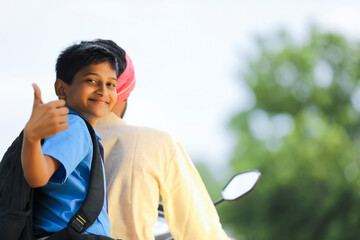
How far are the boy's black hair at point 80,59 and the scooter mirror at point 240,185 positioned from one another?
108 cm

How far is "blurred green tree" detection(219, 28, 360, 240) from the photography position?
2269 cm

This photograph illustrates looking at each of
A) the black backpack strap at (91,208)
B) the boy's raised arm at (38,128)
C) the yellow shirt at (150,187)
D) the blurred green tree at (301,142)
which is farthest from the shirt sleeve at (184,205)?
the blurred green tree at (301,142)

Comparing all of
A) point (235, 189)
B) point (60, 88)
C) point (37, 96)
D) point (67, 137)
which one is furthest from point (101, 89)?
point (235, 189)

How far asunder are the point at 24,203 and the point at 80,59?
0.54m

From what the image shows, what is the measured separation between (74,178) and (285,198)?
22448 millimetres

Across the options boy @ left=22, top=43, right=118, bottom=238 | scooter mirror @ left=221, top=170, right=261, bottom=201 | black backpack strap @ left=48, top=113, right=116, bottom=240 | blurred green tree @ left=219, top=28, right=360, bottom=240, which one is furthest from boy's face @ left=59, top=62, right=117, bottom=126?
blurred green tree @ left=219, top=28, right=360, bottom=240

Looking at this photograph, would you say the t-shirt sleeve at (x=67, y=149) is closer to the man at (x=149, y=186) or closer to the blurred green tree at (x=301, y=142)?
the man at (x=149, y=186)

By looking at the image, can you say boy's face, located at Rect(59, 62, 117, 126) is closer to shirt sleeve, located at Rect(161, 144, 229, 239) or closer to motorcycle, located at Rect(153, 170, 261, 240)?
shirt sleeve, located at Rect(161, 144, 229, 239)

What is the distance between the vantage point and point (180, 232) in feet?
8.02

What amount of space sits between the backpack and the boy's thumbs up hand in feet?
0.66

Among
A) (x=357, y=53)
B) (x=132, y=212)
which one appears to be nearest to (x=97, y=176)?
(x=132, y=212)

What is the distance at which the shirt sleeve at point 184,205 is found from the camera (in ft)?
7.94

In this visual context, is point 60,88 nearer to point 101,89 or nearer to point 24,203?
point 101,89

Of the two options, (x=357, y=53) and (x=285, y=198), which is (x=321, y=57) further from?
(x=285, y=198)
